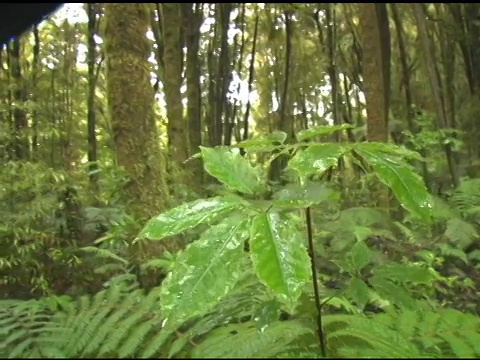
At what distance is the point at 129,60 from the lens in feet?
16.8

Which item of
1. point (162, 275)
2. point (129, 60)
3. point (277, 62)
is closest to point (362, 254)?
point (162, 275)

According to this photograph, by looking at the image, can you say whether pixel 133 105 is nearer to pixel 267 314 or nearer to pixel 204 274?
pixel 267 314

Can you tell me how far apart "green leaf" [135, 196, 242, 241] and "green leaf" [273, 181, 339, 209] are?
10 centimetres

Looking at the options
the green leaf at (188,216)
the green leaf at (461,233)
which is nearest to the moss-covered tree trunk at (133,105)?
the green leaf at (461,233)

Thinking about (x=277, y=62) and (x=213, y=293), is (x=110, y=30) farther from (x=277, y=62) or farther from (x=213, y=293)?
(x=277, y=62)

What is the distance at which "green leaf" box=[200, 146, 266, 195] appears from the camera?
49.6 inches

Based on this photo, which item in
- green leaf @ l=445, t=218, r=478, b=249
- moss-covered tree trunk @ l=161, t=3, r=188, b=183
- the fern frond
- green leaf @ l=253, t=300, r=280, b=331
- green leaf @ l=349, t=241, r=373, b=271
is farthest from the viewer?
moss-covered tree trunk @ l=161, t=3, r=188, b=183

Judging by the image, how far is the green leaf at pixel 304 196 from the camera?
1136mm

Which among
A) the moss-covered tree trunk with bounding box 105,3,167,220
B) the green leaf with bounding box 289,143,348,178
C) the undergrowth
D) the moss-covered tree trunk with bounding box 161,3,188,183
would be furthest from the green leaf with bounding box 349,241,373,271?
the moss-covered tree trunk with bounding box 161,3,188,183

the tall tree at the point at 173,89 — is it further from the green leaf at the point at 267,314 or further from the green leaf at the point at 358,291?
the green leaf at the point at 267,314

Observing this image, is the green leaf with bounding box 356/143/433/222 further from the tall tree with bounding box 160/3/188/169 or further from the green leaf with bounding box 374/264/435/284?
the tall tree with bounding box 160/3/188/169

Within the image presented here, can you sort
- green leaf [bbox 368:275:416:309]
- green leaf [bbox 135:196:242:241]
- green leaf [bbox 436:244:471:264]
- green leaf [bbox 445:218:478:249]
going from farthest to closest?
green leaf [bbox 445:218:478:249], green leaf [bbox 436:244:471:264], green leaf [bbox 368:275:416:309], green leaf [bbox 135:196:242:241]

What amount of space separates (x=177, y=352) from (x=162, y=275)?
2680 millimetres

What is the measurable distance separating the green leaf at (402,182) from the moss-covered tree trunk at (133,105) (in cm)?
386
